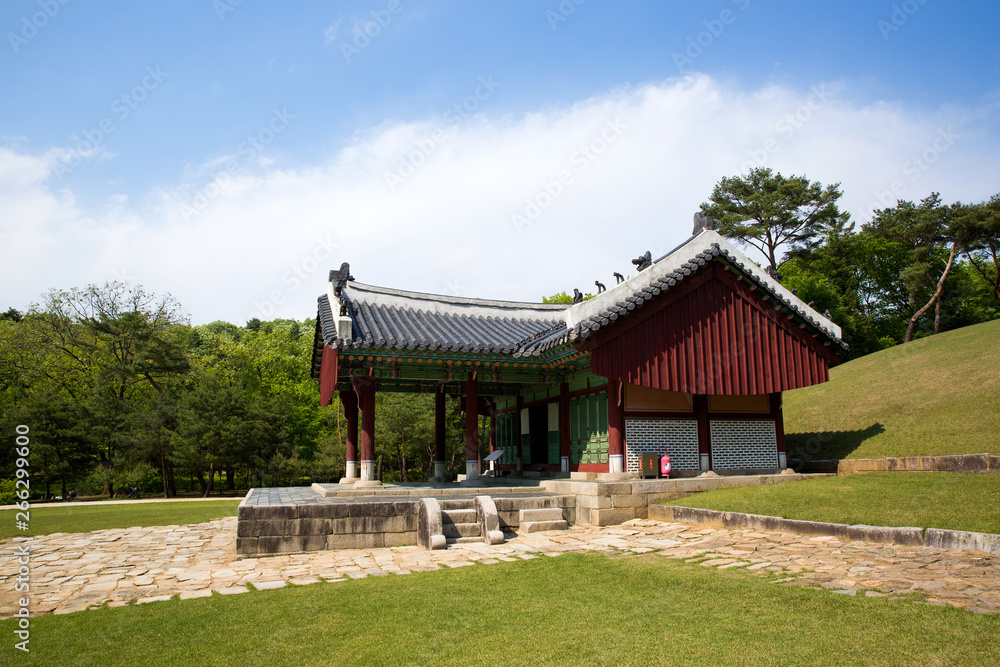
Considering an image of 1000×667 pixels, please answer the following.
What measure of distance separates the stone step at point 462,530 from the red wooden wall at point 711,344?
4.61 metres

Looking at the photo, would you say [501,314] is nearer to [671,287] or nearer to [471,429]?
[471,429]

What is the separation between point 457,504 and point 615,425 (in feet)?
14.4

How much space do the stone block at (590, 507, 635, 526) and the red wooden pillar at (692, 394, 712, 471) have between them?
329cm

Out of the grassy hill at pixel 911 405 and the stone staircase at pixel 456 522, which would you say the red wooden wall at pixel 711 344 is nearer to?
the grassy hill at pixel 911 405

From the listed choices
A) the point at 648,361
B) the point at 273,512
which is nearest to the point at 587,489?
the point at 648,361

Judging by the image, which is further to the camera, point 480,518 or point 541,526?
point 541,526

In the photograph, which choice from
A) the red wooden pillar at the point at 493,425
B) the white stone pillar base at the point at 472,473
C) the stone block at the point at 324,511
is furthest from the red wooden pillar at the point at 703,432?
the red wooden pillar at the point at 493,425

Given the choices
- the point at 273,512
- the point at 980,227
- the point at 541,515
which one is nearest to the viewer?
the point at 273,512

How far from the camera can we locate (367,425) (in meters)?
15.9

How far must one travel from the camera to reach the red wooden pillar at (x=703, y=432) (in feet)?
50.9

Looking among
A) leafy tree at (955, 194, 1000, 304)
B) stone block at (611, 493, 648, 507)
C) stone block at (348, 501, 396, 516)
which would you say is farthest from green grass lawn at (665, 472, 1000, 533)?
leafy tree at (955, 194, 1000, 304)

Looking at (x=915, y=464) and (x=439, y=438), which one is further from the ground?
(x=439, y=438)

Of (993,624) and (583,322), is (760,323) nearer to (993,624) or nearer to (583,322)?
(583,322)

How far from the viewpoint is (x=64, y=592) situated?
7.89 metres
